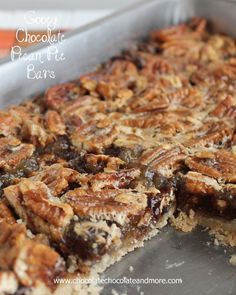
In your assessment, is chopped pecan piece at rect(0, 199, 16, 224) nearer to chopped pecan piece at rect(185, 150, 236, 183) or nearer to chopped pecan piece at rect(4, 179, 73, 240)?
chopped pecan piece at rect(4, 179, 73, 240)

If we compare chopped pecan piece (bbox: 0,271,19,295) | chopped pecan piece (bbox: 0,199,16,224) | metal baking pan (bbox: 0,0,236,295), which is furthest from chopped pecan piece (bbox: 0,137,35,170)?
chopped pecan piece (bbox: 0,271,19,295)

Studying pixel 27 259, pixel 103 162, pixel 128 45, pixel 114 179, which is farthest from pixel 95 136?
pixel 128 45

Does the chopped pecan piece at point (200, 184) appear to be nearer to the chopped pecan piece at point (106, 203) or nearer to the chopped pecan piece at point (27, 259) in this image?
the chopped pecan piece at point (106, 203)

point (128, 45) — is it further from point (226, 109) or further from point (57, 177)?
point (57, 177)

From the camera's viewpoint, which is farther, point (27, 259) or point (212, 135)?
point (212, 135)

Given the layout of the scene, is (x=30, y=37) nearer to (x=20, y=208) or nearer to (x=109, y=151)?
(x=109, y=151)

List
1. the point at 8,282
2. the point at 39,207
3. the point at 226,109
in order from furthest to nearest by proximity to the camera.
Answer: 1. the point at 226,109
2. the point at 39,207
3. the point at 8,282

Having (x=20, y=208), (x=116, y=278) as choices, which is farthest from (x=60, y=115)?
(x=116, y=278)

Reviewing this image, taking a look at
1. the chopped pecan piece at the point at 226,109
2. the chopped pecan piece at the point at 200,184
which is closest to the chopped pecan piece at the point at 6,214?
the chopped pecan piece at the point at 200,184
